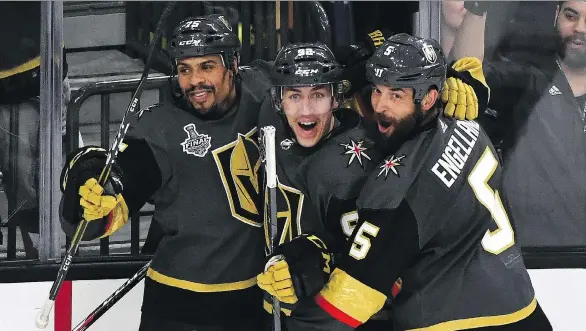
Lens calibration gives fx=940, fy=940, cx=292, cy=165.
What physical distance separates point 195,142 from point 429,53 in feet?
2.35

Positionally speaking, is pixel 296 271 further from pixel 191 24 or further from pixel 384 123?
pixel 191 24

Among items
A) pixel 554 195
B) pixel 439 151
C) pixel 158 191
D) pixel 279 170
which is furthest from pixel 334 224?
pixel 554 195

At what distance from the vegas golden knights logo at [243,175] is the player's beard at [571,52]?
1.05 m

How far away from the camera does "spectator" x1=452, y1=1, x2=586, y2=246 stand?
293cm

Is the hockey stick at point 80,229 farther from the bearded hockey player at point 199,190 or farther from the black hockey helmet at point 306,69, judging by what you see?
the black hockey helmet at point 306,69

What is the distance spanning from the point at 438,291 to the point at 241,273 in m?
0.65

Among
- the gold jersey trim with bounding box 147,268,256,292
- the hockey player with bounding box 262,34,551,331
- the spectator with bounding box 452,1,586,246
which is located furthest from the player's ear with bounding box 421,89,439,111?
the spectator with bounding box 452,1,586,246

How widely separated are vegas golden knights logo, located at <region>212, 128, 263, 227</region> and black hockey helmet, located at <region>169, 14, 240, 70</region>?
0.21m

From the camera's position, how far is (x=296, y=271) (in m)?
2.06

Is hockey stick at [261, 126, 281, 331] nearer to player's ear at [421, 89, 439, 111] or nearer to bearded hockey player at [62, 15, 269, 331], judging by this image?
bearded hockey player at [62, 15, 269, 331]

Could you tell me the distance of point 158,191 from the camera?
256cm

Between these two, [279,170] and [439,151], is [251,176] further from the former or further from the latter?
[439,151]

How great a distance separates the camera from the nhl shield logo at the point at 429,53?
2099 mm

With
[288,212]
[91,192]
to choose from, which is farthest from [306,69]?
[91,192]
